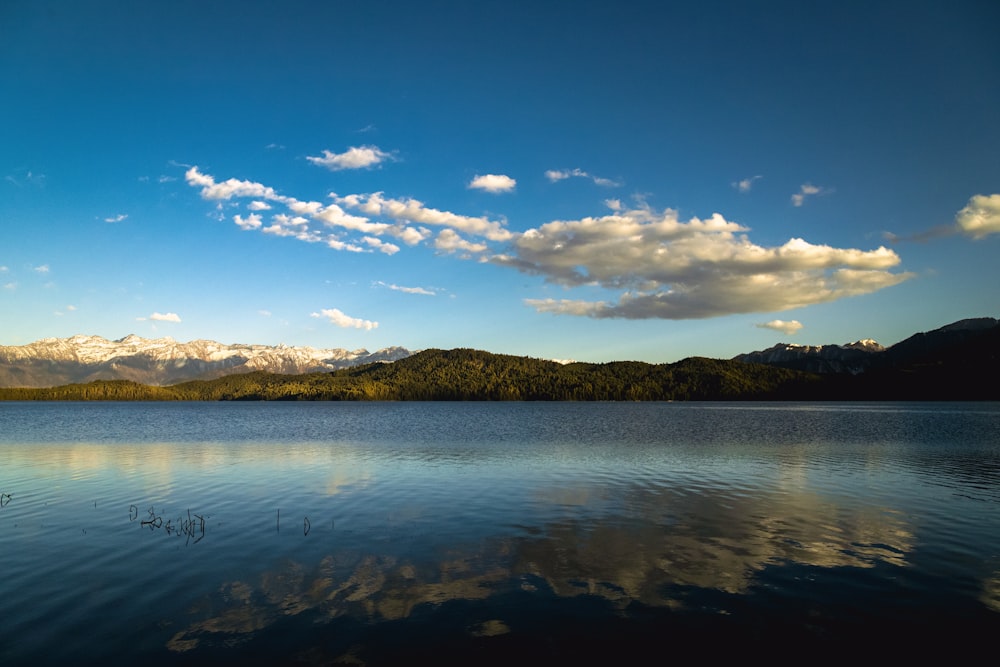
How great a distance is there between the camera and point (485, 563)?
1984 centimetres

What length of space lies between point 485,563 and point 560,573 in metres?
2.87

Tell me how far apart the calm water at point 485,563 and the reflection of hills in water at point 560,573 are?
0.11m

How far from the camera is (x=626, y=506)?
29.9m

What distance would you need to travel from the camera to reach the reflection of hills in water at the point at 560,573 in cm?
1518

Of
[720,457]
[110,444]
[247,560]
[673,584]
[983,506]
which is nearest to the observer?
[673,584]

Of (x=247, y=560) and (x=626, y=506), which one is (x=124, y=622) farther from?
(x=626, y=506)

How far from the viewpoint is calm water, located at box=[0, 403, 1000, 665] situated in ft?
45.2

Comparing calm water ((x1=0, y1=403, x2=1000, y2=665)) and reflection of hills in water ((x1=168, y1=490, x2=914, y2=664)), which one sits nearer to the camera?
calm water ((x1=0, y1=403, x2=1000, y2=665))

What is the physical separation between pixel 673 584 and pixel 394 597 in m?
9.04

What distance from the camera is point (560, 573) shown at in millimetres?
18734

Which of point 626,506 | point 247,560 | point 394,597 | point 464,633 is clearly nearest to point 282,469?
point 247,560

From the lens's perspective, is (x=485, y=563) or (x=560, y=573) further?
(x=485, y=563)

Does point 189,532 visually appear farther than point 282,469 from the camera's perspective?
No

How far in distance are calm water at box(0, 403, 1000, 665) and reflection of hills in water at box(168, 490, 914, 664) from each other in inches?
4.3
